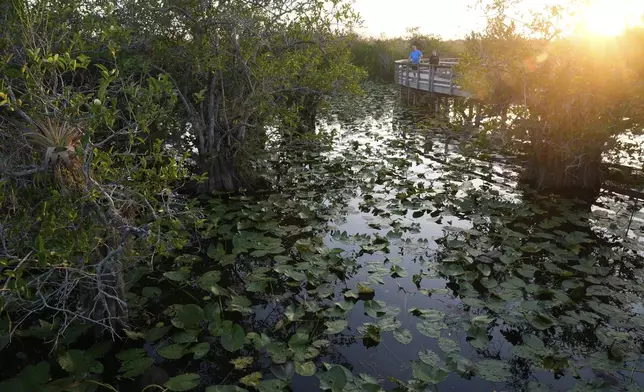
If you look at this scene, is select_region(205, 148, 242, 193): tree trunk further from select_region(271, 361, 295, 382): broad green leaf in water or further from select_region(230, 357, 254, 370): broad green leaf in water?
select_region(271, 361, 295, 382): broad green leaf in water

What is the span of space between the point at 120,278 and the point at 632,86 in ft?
25.7

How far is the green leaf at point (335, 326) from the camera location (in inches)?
157

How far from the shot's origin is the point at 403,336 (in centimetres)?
394

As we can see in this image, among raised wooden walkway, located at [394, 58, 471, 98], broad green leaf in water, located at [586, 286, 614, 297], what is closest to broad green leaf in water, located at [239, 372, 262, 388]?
broad green leaf in water, located at [586, 286, 614, 297]

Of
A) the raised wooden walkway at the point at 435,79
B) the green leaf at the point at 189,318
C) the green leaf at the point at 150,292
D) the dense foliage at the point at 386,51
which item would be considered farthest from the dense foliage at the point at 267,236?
the dense foliage at the point at 386,51

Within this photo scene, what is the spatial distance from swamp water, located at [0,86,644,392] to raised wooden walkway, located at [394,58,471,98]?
9871 millimetres

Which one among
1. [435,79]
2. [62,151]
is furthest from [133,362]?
[435,79]

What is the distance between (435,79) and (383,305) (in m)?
17.6

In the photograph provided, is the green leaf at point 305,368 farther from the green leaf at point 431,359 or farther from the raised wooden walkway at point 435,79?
the raised wooden walkway at point 435,79

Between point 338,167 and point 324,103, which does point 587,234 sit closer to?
point 338,167

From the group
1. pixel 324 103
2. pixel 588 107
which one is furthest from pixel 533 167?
pixel 324 103

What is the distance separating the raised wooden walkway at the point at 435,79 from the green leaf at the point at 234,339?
1335cm

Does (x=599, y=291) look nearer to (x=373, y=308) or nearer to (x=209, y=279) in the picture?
(x=373, y=308)

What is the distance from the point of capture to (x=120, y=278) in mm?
4020
